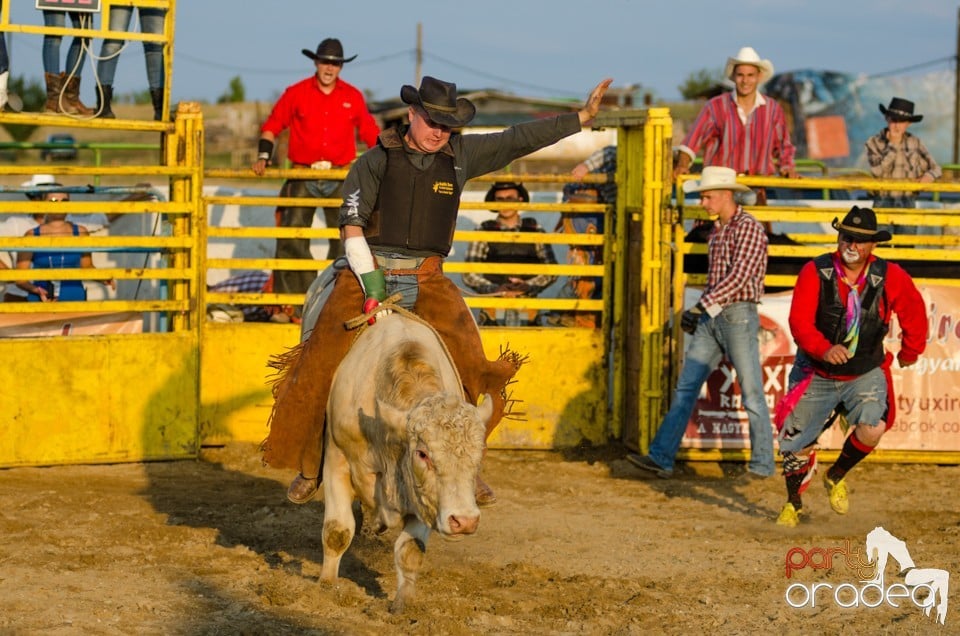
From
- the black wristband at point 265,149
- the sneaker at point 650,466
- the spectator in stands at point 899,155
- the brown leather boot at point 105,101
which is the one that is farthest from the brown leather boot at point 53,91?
the spectator in stands at point 899,155

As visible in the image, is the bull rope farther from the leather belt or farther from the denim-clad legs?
the denim-clad legs

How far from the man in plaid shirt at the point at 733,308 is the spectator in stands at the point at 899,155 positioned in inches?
121

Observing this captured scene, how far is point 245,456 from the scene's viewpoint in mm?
10250

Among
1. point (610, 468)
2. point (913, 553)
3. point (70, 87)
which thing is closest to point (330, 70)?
point (70, 87)

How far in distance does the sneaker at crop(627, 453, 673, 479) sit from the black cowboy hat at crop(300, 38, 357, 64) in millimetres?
4122

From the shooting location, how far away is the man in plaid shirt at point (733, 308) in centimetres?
921

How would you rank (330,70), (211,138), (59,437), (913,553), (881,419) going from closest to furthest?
(913,553) → (881,419) → (59,437) → (330,70) → (211,138)

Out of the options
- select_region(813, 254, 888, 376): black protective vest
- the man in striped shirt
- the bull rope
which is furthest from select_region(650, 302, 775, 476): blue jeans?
the bull rope

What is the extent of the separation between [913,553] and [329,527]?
10.9 ft

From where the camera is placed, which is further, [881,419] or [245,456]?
[245,456]

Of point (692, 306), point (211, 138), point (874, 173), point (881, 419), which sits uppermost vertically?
point (211, 138)

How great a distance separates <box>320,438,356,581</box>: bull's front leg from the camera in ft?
21.5

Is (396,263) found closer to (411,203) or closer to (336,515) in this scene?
(411,203)

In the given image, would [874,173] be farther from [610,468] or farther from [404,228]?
[404,228]
